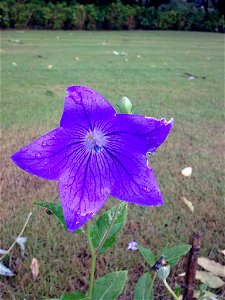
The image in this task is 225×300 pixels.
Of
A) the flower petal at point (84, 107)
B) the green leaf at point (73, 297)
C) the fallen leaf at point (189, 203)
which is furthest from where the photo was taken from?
the fallen leaf at point (189, 203)

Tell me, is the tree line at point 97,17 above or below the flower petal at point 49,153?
above

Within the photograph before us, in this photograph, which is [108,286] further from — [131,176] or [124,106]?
[124,106]

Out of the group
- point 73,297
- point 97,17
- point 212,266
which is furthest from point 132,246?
point 97,17

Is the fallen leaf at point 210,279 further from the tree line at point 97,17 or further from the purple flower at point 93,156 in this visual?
the tree line at point 97,17

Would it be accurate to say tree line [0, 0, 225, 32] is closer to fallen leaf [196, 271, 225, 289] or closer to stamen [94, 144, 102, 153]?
fallen leaf [196, 271, 225, 289]

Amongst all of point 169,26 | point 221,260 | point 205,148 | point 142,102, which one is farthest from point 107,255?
point 169,26

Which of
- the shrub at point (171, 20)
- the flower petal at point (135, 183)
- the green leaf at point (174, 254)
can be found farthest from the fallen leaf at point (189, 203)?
the shrub at point (171, 20)
